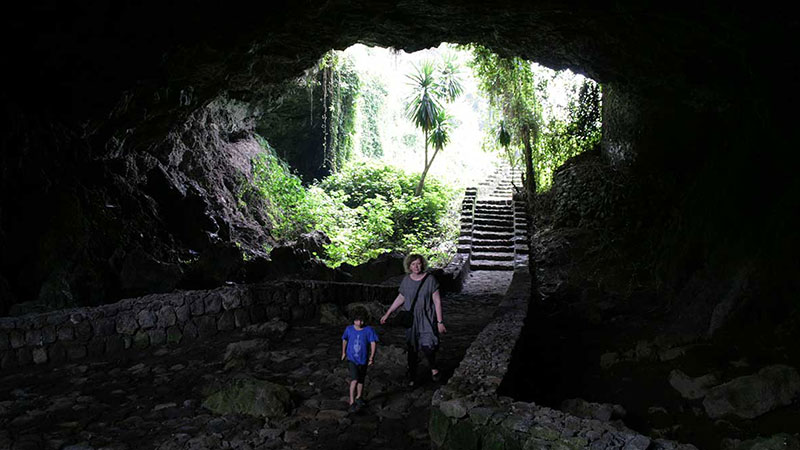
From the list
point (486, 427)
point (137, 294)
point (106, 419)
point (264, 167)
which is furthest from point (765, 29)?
point (264, 167)

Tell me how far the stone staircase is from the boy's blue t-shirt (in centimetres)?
856

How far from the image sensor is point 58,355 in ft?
20.4

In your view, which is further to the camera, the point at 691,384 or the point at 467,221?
the point at 467,221

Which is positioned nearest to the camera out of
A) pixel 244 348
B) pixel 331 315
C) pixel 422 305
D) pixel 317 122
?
pixel 422 305

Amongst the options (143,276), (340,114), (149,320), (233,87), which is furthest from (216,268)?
(340,114)

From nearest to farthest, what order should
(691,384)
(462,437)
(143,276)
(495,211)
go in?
(462,437)
(691,384)
(143,276)
(495,211)

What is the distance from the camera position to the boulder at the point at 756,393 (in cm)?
462

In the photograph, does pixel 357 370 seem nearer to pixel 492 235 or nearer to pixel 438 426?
pixel 438 426

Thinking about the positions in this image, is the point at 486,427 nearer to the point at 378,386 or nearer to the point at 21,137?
the point at 378,386

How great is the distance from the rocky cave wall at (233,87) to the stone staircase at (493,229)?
431 cm

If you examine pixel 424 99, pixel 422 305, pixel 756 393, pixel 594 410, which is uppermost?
pixel 424 99

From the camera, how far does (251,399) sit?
190 inches

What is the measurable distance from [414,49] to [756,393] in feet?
26.1

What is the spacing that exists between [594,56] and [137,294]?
8.17 m
